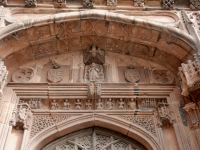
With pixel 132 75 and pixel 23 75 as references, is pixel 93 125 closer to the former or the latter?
pixel 132 75

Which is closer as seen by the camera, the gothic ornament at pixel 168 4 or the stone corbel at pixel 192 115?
the stone corbel at pixel 192 115

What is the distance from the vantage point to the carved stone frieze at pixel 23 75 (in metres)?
5.89

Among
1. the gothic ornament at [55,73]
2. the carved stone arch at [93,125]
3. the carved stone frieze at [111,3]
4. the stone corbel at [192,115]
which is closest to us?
the stone corbel at [192,115]

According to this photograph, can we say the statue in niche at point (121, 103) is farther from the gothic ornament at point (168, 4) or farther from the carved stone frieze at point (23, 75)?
the gothic ornament at point (168, 4)

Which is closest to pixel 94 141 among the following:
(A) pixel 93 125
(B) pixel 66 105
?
(A) pixel 93 125

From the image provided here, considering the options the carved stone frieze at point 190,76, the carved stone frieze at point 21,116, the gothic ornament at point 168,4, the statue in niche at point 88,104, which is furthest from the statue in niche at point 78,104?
the gothic ornament at point 168,4

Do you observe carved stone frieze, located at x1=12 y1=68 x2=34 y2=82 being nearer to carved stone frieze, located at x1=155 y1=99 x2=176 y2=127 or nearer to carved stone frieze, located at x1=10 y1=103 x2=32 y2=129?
carved stone frieze, located at x1=10 y1=103 x2=32 y2=129

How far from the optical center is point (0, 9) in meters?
6.25

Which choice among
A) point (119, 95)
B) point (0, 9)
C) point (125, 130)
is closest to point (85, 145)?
Result: point (125, 130)

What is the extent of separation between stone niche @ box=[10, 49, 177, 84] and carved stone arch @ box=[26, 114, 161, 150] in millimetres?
922

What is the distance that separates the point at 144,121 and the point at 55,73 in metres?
2.19

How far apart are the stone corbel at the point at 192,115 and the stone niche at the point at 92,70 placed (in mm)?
986

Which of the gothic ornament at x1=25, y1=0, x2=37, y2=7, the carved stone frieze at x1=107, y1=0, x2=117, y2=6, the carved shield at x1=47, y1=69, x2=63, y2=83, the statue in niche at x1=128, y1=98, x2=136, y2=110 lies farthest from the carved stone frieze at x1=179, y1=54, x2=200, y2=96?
the gothic ornament at x1=25, y1=0, x2=37, y2=7

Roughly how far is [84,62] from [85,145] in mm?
2005
